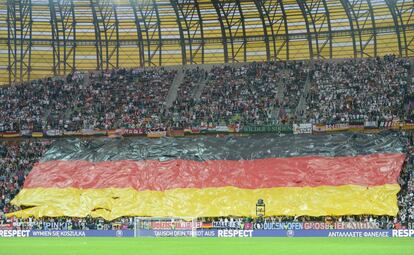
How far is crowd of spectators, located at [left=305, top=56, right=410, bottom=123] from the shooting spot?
6744 cm

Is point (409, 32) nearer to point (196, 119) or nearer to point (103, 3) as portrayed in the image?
point (196, 119)

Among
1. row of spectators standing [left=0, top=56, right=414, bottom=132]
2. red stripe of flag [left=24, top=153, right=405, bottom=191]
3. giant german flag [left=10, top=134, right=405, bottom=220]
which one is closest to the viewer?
giant german flag [left=10, top=134, right=405, bottom=220]

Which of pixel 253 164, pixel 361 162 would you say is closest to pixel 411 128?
pixel 361 162

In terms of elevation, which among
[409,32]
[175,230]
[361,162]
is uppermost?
[409,32]

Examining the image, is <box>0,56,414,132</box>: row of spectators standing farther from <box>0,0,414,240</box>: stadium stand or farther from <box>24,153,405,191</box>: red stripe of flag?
<box>24,153,405,191</box>: red stripe of flag

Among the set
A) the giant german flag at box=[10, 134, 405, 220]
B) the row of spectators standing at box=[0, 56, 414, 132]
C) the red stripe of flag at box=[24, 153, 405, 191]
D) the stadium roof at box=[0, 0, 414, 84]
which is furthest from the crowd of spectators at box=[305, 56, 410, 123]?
the red stripe of flag at box=[24, 153, 405, 191]

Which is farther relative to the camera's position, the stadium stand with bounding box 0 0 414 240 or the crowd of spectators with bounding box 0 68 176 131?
the crowd of spectators with bounding box 0 68 176 131

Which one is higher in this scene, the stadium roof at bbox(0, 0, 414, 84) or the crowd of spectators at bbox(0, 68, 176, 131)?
the stadium roof at bbox(0, 0, 414, 84)

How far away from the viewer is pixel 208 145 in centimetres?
6725

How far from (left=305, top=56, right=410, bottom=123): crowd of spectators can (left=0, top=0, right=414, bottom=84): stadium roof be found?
396cm

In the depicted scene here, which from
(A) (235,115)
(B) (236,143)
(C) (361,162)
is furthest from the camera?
(A) (235,115)

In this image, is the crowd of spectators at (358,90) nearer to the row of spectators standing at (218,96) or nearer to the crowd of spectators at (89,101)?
the row of spectators standing at (218,96)

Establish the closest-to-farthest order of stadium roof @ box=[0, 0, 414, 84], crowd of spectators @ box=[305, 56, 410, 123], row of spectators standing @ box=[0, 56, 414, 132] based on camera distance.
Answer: crowd of spectators @ box=[305, 56, 410, 123] → row of spectators standing @ box=[0, 56, 414, 132] → stadium roof @ box=[0, 0, 414, 84]

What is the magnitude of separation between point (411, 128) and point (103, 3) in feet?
113
